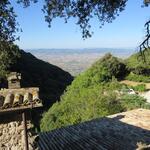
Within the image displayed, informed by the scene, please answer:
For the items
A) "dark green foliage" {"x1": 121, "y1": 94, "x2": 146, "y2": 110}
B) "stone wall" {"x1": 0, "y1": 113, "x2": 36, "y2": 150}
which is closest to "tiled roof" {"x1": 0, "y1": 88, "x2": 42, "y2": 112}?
"stone wall" {"x1": 0, "y1": 113, "x2": 36, "y2": 150}

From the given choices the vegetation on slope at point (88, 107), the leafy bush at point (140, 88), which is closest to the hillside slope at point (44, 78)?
the leafy bush at point (140, 88)

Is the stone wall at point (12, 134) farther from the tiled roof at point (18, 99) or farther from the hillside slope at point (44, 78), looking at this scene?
the hillside slope at point (44, 78)

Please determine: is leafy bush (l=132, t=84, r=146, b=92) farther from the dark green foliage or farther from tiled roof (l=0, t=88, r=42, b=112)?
tiled roof (l=0, t=88, r=42, b=112)

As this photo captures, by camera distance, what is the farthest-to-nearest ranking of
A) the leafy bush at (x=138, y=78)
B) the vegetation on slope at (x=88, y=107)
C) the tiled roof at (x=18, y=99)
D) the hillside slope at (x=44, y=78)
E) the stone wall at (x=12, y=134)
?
the hillside slope at (x=44, y=78) → the leafy bush at (x=138, y=78) → the vegetation on slope at (x=88, y=107) → the stone wall at (x=12, y=134) → the tiled roof at (x=18, y=99)

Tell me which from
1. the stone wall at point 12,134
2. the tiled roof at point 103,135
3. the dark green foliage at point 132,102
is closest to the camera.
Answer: the stone wall at point 12,134

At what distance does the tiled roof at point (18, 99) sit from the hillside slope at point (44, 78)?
4889 cm

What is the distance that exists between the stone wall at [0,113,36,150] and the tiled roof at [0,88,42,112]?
378mm

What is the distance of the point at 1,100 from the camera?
9664 mm

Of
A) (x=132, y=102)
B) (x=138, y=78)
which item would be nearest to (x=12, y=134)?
(x=132, y=102)

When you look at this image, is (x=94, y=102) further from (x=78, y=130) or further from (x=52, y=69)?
(x=52, y=69)

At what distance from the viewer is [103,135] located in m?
19.1

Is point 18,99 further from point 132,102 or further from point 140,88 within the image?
point 140,88

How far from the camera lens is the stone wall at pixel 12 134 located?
9.45 m

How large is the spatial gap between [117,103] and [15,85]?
2680 centimetres
